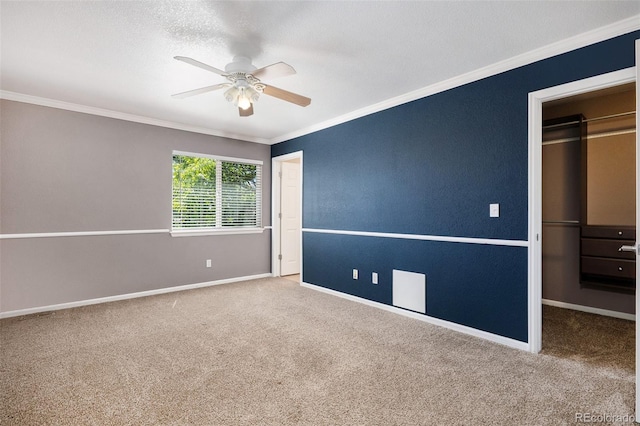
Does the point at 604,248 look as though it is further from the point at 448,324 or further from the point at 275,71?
the point at 275,71

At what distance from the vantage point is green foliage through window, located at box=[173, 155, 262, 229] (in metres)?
4.94

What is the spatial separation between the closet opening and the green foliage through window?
14.3ft

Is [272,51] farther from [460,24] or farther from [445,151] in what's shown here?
[445,151]

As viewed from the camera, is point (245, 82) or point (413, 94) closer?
point (245, 82)

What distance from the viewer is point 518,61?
2.77 meters

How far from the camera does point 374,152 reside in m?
4.07

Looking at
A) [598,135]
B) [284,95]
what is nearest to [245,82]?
[284,95]

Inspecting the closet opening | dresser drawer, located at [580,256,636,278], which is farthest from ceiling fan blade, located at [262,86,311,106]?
dresser drawer, located at [580,256,636,278]

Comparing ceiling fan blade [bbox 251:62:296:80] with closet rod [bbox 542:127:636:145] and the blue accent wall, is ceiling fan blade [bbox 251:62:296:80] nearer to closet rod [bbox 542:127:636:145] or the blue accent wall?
the blue accent wall

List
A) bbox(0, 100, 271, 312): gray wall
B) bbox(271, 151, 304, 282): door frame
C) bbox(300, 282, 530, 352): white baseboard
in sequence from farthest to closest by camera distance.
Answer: bbox(271, 151, 304, 282): door frame < bbox(0, 100, 271, 312): gray wall < bbox(300, 282, 530, 352): white baseboard

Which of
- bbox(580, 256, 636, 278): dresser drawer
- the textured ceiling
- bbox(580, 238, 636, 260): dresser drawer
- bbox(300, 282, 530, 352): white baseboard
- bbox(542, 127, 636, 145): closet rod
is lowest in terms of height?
bbox(300, 282, 530, 352): white baseboard

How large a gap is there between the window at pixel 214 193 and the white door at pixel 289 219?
0.45 m

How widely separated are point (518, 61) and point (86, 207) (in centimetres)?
495

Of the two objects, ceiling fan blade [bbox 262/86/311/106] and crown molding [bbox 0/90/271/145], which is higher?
crown molding [bbox 0/90/271/145]
